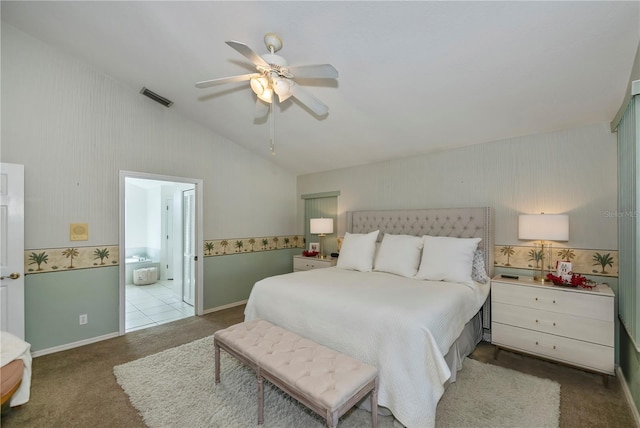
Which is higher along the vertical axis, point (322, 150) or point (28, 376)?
point (322, 150)

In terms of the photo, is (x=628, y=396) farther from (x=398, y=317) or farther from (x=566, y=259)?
(x=398, y=317)

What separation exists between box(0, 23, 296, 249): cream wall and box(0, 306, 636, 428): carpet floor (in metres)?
1.29

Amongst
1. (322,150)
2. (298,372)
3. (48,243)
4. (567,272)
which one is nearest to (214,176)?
(322,150)

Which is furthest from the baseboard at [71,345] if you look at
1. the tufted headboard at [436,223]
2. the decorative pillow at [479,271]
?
the decorative pillow at [479,271]

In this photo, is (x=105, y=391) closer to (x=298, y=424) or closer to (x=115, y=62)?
(x=298, y=424)

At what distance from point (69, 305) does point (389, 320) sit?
3602mm

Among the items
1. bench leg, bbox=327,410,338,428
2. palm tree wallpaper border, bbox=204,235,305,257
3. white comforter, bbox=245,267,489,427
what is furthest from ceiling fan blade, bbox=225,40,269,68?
palm tree wallpaper border, bbox=204,235,305,257

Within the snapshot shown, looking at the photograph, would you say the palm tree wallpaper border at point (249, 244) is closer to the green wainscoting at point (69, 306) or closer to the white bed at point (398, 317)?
the green wainscoting at point (69, 306)

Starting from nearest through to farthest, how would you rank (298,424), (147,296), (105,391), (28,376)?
1. (298,424)
2. (28,376)
3. (105,391)
4. (147,296)

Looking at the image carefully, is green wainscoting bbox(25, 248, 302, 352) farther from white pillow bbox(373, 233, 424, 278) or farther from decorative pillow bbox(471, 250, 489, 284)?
decorative pillow bbox(471, 250, 489, 284)

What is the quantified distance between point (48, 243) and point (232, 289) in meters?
2.41

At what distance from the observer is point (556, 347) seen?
2586 millimetres

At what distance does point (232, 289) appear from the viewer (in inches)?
185

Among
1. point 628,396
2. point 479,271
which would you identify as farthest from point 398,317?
point 628,396
